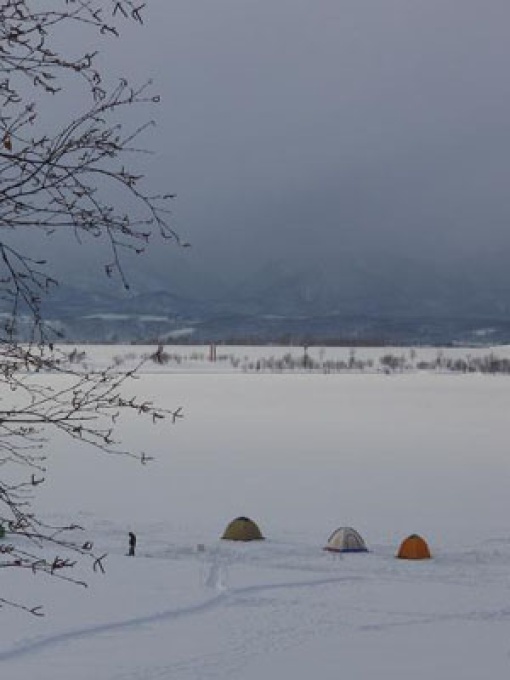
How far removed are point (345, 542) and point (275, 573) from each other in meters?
2.29

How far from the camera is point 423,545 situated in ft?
60.6

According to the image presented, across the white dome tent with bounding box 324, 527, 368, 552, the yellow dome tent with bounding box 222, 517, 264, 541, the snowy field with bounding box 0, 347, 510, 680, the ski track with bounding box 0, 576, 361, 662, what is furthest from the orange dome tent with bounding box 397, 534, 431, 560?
the yellow dome tent with bounding box 222, 517, 264, 541

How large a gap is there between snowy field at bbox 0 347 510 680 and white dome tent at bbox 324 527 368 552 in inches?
7.5

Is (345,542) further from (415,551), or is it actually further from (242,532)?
(242,532)

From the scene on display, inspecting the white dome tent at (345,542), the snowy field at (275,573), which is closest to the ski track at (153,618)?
the snowy field at (275,573)

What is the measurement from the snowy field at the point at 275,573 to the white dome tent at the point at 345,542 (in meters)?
0.19

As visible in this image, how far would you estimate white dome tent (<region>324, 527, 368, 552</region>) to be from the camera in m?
19.0

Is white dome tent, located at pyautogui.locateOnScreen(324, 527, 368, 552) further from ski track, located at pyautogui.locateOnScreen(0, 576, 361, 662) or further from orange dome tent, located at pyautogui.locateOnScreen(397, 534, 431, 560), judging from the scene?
ski track, located at pyautogui.locateOnScreen(0, 576, 361, 662)

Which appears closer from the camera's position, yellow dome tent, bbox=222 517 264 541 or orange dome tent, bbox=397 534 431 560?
orange dome tent, bbox=397 534 431 560

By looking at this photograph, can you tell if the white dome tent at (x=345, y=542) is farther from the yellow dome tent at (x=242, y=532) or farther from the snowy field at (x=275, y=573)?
the yellow dome tent at (x=242, y=532)

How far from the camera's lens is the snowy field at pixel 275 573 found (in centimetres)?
1205

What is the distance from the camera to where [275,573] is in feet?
55.9

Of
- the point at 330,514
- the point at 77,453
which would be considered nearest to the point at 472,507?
the point at 330,514

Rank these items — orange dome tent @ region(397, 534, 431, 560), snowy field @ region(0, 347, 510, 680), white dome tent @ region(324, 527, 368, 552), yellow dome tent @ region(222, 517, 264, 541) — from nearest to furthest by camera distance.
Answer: snowy field @ region(0, 347, 510, 680)
orange dome tent @ region(397, 534, 431, 560)
white dome tent @ region(324, 527, 368, 552)
yellow dome tent @ region(222, 517, 264, 541)
